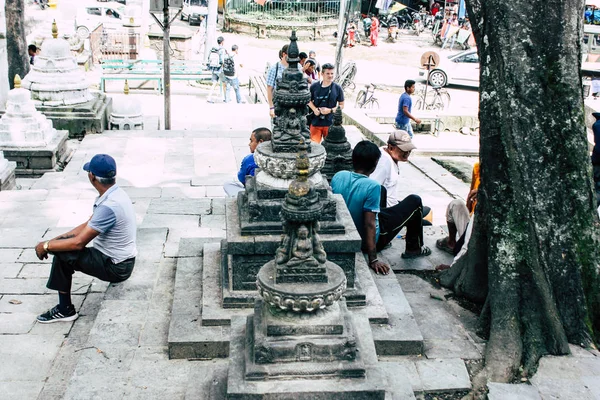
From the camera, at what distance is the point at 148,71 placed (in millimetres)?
20906

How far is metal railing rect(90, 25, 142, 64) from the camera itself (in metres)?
26.2

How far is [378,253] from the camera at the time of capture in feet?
23.0

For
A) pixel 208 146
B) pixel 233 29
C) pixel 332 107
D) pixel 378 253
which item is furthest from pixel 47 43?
pixel 233 29

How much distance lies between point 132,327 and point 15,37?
12.7m

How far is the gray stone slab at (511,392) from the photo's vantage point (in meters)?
4.92

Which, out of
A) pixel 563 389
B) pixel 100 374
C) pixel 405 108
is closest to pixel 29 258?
pixel 100 374

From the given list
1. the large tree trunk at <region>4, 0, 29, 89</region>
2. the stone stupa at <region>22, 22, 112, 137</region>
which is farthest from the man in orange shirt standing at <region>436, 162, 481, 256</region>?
the large tree trunk at <region>4, 0, 29, 89</region>

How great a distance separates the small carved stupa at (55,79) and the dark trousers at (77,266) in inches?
315

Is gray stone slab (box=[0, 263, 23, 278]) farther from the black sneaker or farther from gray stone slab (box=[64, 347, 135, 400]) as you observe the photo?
gray stone slab (box=[64, 347, 135, 400])

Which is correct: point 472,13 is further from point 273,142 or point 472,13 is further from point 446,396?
point 446,396

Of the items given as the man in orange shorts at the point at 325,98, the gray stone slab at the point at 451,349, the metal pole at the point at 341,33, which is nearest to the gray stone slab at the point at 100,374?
the gray stone slab at the point at 451,349

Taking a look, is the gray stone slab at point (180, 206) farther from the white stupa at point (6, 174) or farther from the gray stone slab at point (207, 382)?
the gray stone slab at point (207, 382)

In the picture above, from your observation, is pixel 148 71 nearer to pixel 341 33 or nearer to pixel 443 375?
pixel 341 33

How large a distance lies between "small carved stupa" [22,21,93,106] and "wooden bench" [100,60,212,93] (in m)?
6.72
